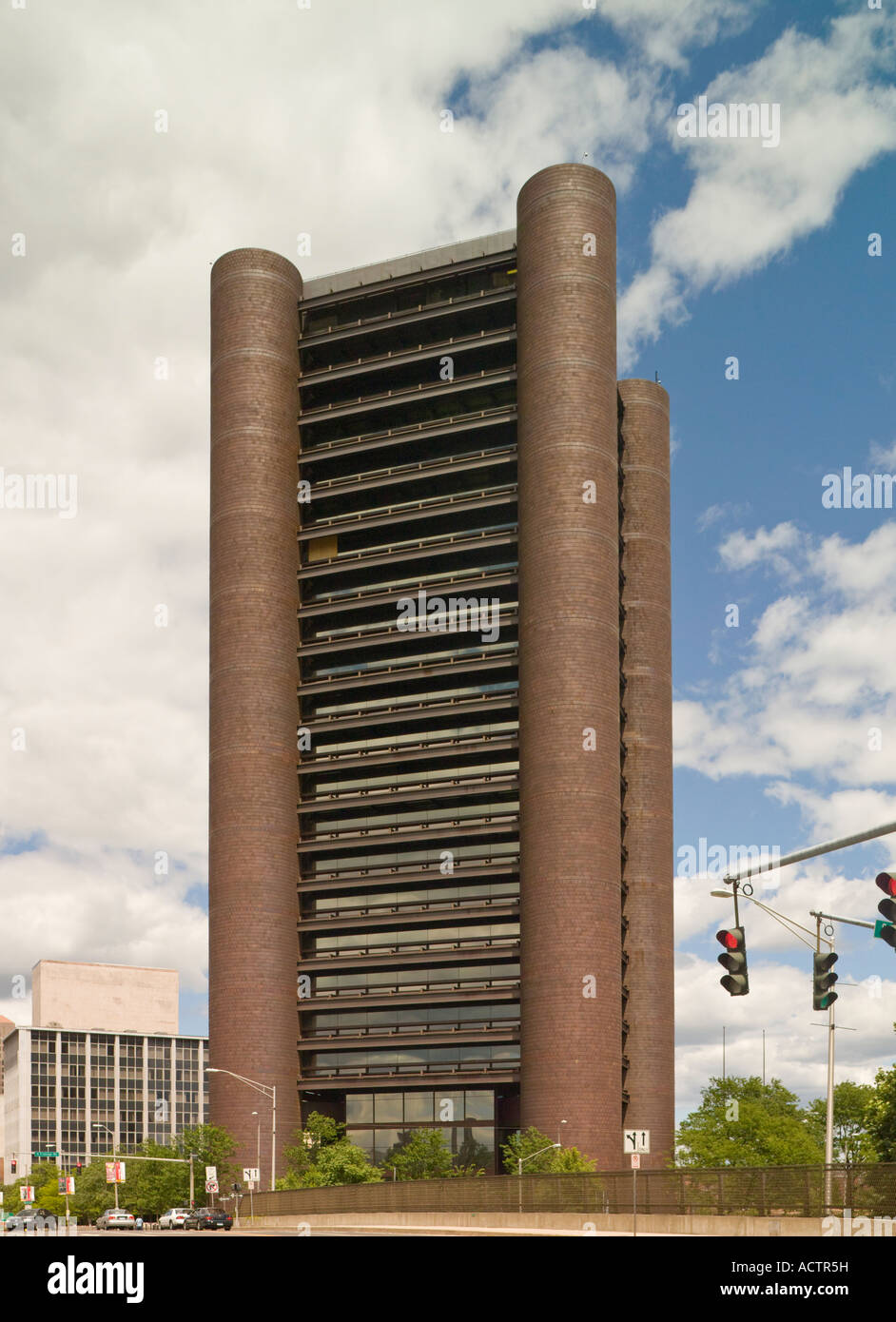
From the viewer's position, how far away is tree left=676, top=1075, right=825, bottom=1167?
341 feet

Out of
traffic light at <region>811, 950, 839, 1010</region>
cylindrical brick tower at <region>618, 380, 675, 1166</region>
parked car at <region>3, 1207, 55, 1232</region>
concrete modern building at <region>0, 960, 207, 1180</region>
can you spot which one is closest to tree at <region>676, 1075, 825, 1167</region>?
cylindrical brick tower at <region>618, 380, 675, 1166</region>

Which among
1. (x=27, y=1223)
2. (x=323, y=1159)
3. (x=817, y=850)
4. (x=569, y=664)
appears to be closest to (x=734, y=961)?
(x=817, y=850)

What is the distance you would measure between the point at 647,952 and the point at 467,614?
24.4 m

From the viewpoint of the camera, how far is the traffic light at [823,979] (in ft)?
82.2

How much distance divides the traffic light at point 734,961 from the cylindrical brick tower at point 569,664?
56875 millimetres

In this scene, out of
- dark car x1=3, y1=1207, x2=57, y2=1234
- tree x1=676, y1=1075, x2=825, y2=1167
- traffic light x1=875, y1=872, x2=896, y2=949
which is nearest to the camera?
traffic light x1=875, y1=872, x2=896, y2=949

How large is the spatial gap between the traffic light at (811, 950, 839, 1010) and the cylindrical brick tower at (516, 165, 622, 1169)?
55160 millimetres

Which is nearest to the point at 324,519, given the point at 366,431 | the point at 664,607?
the point at 366,431

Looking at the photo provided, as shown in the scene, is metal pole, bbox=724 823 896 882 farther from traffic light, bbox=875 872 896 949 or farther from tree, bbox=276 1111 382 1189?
tree, bbox=276 1111 382 1189

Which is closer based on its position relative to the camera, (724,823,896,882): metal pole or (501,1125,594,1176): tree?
(724,823,896,882): metal pole

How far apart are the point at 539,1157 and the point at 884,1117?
17.8 metres

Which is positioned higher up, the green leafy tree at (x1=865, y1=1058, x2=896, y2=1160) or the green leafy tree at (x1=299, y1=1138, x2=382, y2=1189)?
the green leafy tree at (x1=865, y1=1058, x2=896, y2=1160)
